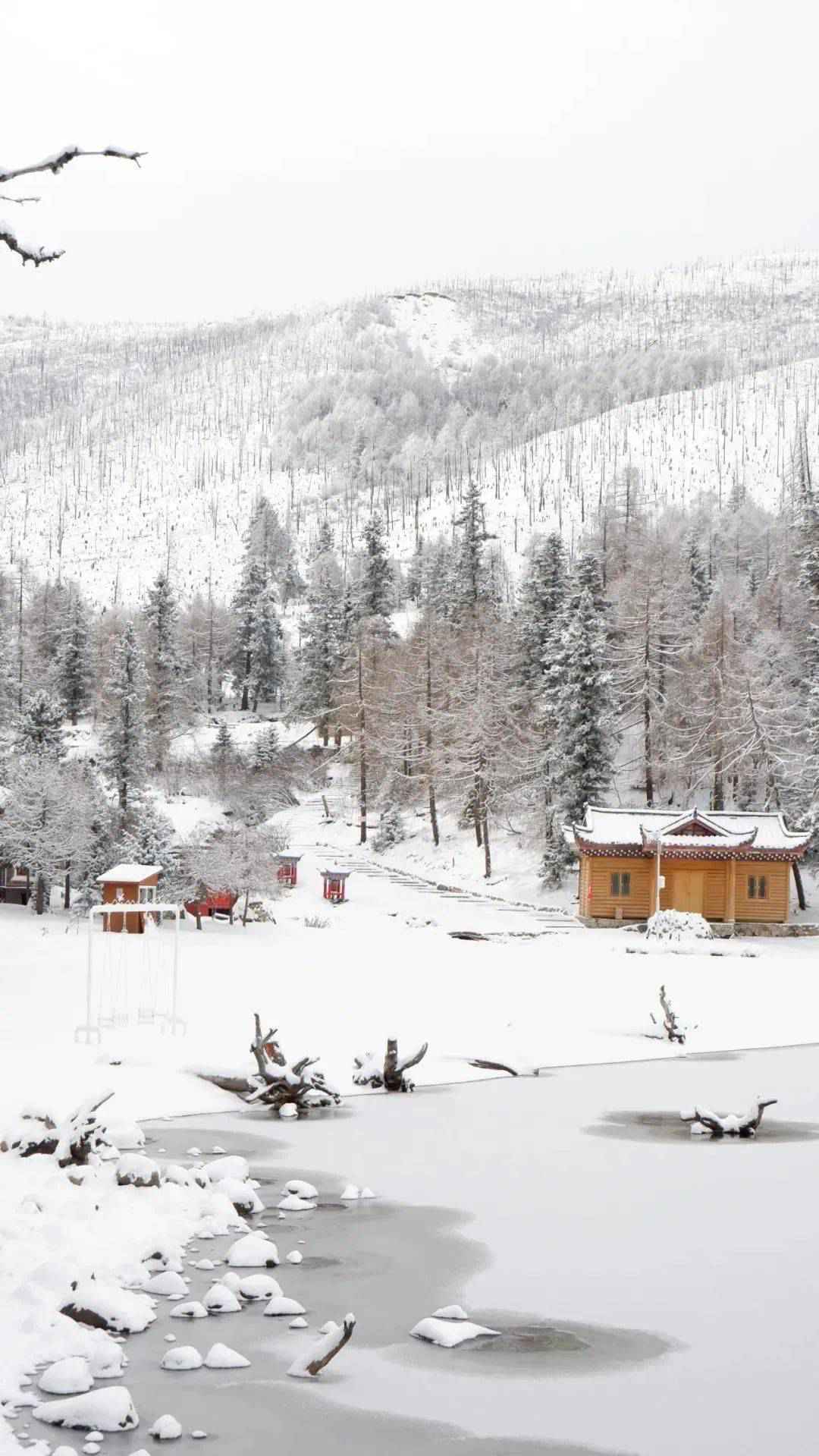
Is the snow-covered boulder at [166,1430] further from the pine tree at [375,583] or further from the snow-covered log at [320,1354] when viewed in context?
the pine tree at [375,583]

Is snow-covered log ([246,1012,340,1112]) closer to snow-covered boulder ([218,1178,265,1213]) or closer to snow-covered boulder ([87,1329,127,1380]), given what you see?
snow-covered boulder ([218,1178,265,1213])

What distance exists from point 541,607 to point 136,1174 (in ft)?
178

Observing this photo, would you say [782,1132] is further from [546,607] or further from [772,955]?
[546,607]

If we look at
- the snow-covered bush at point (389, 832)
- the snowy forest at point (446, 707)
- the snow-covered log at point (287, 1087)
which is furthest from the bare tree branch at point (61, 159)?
the snow-covered bush at point (389, 832)

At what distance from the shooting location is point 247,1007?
2456 cm

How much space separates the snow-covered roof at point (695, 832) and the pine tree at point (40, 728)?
1945 centimetres

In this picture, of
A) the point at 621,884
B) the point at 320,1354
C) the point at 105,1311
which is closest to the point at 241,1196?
the point at 105,1311

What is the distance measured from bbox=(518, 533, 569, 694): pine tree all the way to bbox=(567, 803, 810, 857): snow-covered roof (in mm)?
16061

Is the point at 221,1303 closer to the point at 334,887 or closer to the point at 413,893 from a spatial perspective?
the point at 334,887

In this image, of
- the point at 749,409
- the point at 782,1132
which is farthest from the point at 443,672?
the point at 749,409

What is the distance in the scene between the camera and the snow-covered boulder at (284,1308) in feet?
30.1

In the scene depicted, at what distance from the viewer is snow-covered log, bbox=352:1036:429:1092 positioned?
1952 cm

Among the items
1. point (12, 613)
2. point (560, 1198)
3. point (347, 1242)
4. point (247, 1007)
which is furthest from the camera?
point (12, 613)

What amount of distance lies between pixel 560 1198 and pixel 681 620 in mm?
53103
